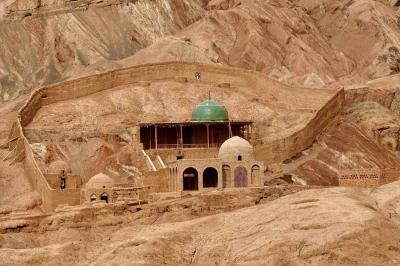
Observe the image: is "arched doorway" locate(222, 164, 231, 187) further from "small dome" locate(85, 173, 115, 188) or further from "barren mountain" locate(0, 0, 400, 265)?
"small dome" locate(85, 173, 115, 188)

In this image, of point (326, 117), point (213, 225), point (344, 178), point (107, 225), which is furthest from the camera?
point (326, 117)

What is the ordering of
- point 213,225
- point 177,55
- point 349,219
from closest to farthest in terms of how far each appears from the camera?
point 349,219 < point 213,225 < point 177,55

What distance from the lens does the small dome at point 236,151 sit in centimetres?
6612

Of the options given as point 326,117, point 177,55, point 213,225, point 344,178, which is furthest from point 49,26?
point 213,225

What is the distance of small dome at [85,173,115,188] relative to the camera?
63.5m

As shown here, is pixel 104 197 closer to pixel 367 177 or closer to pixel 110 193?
pixel 110 193

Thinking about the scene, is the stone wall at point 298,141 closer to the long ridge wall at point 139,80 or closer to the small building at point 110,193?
the long ridge wall at point 139,80

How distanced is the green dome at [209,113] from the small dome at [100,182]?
1013 centimetres

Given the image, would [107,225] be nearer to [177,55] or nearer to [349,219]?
[349,219]

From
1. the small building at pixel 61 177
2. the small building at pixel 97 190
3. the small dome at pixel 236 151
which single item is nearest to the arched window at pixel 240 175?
the small dome at pixel 236 151

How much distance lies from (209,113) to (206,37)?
131ft

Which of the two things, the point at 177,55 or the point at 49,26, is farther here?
the point at 49,26

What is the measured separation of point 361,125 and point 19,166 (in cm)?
2041

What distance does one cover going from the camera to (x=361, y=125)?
258ft
